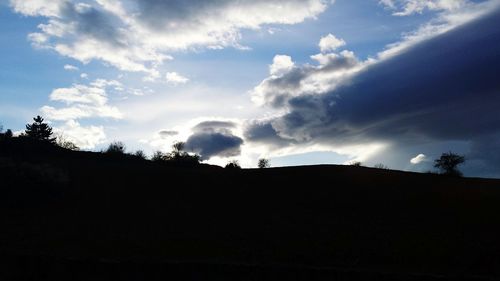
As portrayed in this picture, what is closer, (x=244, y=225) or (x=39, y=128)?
(x=244, y=225)

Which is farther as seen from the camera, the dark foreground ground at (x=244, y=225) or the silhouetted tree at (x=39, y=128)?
the silhouetted tree at (x=39, y=128)

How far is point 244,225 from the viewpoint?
17734mm

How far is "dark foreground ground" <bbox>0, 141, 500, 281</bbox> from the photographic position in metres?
11.6

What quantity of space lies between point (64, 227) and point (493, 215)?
17430 millimetres

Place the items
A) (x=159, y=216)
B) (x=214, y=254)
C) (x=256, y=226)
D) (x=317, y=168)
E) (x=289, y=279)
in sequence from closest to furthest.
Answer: (x=289, y=279), (x=214, y=254), (x=256, y=226), (x=159, y=216), (x=317, y=168)

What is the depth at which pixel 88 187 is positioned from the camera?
2478cm

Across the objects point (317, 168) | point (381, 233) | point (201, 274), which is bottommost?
point (201, 274)

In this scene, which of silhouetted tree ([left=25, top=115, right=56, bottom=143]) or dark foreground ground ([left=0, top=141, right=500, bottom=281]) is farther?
silhouetted tree ([left=25, top=115, right=56, bottom=143])

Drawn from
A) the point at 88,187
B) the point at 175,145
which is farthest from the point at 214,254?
the point at 175,145

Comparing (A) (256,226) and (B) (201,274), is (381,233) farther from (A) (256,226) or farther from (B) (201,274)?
(B) (201,274)

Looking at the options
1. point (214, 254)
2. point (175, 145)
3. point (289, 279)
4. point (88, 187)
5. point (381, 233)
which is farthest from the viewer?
point (175, 145)

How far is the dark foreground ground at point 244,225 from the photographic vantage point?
37.9 feet

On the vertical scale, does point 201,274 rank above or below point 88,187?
below

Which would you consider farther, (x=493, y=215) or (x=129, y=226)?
(x=493, y=215)
